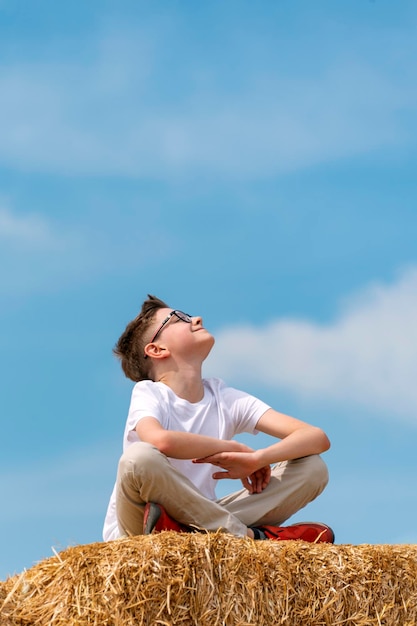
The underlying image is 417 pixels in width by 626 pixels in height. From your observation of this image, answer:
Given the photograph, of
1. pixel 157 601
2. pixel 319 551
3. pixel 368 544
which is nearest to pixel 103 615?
pixel 157 601

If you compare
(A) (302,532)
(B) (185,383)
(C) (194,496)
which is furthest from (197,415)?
(A) (302,532)

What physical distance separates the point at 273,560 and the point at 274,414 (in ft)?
3.77

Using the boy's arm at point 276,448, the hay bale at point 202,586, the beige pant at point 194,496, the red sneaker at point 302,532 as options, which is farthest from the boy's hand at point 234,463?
the hay bale at point 202,586

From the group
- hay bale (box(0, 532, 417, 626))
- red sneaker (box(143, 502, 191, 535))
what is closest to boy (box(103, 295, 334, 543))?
red sneaker (box(143, 502, 191, 535))

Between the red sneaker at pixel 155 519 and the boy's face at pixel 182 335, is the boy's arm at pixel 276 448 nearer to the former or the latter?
the red sneaker at pixel 155 519

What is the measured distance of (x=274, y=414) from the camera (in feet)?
15.7

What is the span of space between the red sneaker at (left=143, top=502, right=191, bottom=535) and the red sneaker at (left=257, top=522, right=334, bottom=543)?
547 mm

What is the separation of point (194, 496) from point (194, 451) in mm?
202

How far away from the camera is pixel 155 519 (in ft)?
13.0

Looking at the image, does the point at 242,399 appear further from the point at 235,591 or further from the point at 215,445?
the point at 235,591

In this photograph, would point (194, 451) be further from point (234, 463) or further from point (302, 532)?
point (302, 532)

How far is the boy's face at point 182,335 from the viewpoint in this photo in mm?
4719

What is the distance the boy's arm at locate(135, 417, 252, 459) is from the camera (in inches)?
161

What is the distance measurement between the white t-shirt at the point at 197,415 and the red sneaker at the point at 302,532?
0.36m
